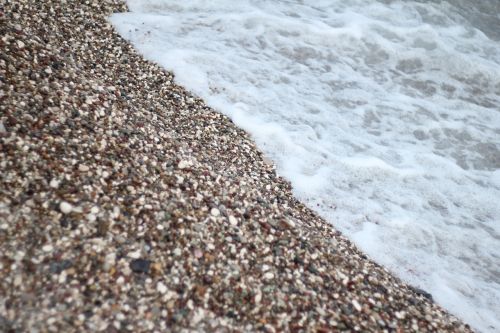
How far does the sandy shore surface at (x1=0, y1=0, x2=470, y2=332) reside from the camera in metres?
2.96

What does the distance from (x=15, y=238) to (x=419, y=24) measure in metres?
10.7

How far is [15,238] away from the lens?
300cm

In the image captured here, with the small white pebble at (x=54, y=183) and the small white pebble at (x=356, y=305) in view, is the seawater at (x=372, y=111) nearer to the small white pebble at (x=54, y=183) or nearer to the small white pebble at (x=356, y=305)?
the small white pebble at (x=356, y=305)

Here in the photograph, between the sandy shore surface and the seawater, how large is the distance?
679mm

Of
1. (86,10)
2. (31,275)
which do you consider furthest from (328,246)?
(86,10)

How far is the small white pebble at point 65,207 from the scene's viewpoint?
326 centimetres

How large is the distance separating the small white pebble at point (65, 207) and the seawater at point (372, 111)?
2.93 metres

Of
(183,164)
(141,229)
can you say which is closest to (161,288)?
(141,229)

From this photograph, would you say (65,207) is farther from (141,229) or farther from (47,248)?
(141,229)

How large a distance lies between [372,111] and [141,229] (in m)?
5.21

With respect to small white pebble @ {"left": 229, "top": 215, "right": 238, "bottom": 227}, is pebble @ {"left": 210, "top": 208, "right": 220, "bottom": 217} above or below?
above

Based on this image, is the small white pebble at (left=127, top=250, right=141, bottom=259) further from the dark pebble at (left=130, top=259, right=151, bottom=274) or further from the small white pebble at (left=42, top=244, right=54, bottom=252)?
the small white pebble at (left=42, top=244, right=54, bottom=252)

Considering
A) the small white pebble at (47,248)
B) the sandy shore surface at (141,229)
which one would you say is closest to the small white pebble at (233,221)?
the sandy shore surface at (141,229)

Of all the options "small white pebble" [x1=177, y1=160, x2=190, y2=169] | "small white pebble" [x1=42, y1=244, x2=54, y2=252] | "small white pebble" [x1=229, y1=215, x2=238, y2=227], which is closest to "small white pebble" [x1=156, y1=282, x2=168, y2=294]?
"small white pebble" [x1=42, y1=244, x2=54, y2=252]
